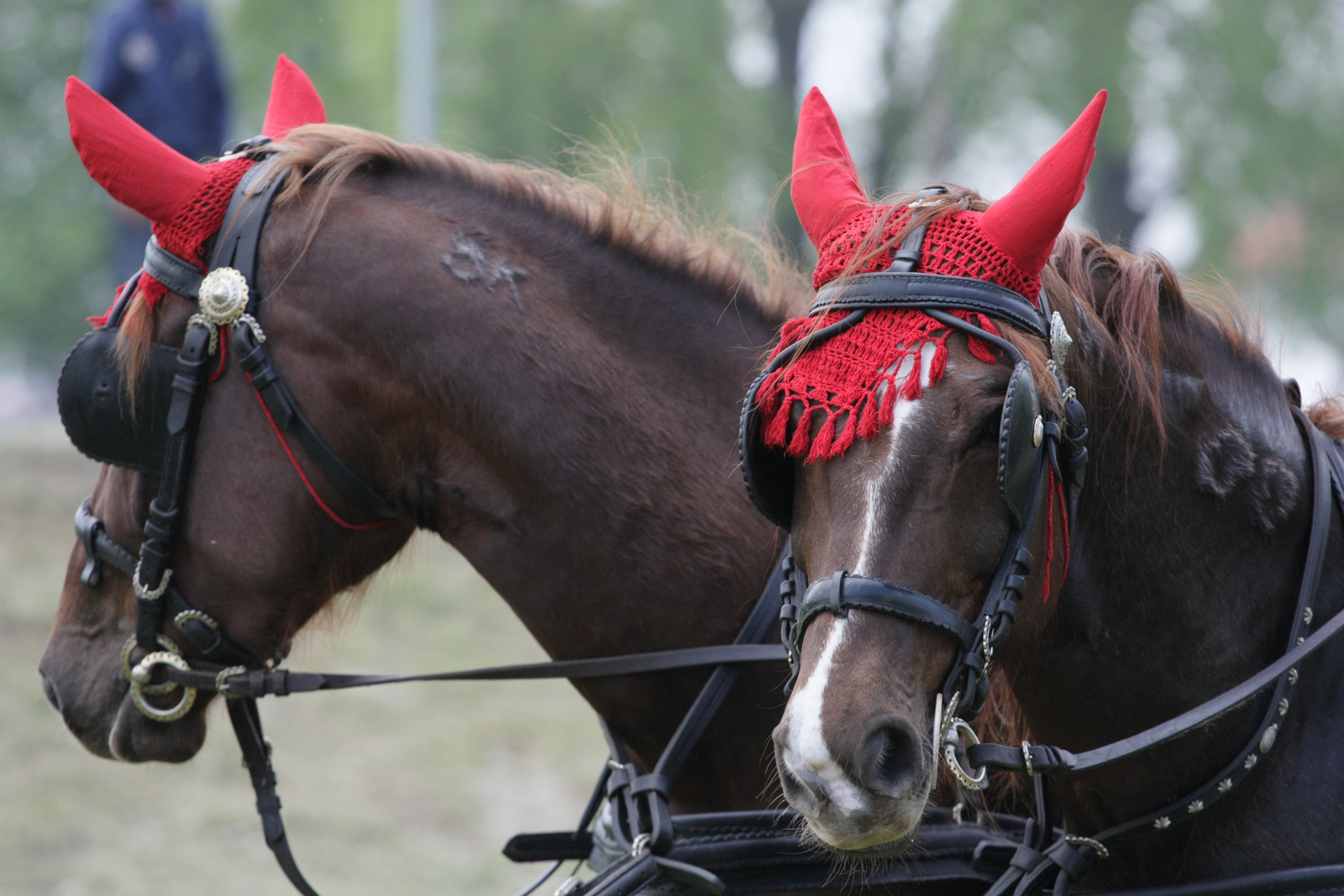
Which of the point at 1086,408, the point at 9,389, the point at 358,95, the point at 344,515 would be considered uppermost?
the point at 1086,408

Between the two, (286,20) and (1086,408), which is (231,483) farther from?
(286,20)

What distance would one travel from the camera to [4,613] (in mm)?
6004

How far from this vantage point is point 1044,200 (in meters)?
1.63

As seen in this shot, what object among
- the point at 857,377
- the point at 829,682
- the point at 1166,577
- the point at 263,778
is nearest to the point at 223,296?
the point at 263,778

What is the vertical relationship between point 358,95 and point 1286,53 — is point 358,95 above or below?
below

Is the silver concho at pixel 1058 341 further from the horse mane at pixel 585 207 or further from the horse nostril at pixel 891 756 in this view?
the horse mane at pixel 585 207

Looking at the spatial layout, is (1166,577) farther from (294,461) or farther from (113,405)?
(113,405)

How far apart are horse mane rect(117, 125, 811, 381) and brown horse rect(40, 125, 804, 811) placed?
0.03ft

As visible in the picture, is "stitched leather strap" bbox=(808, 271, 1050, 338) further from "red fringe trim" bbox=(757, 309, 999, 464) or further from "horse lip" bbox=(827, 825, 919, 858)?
"horse lip" bbox=(827, 825, 919, 858)

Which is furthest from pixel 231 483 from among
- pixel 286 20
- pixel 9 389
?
pixel 9 389

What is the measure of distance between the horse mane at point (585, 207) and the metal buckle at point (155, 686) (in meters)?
0.57

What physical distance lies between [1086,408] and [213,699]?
1860mm

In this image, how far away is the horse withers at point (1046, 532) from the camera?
60.3 inches

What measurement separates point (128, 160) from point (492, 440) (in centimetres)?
86
